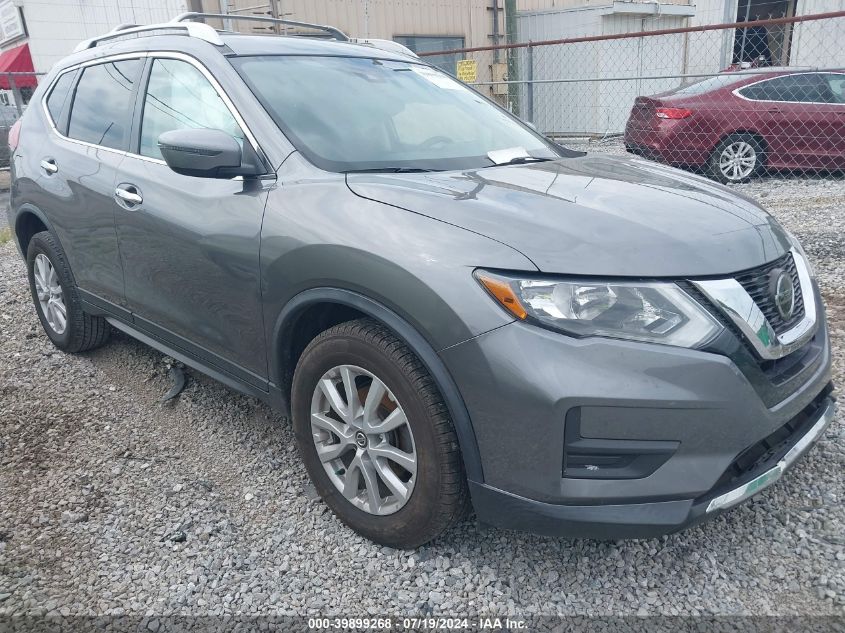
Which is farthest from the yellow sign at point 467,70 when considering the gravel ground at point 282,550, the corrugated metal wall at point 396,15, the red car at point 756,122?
the gravel ground at point 282,550

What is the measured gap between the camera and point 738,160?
927cm

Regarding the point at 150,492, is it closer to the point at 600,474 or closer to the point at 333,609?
the point at 333,609

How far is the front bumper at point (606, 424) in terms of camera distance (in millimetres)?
1920

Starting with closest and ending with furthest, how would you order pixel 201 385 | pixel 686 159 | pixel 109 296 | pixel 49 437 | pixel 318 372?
pixel 318 372 → pixel 49 437 → pixel 109 296 → pixel 201 385 → pixel 686 159

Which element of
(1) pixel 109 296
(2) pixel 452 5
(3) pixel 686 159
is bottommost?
(3) pixel 686 159

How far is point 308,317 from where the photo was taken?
255cm

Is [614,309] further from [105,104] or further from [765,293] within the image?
[105,104]

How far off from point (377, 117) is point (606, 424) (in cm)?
171

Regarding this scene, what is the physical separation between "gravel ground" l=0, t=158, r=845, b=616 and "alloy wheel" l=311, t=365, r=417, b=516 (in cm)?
22

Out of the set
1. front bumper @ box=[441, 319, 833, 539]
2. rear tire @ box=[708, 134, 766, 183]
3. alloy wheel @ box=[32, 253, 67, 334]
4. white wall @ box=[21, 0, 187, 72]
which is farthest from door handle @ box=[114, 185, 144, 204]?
white wall @ box=[21, 0, 187, 72]

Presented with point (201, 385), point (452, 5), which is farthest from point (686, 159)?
point (452, 5)

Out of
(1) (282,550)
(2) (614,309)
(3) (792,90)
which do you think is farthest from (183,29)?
(3) (792,90)

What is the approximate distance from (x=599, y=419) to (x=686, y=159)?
8.34 m

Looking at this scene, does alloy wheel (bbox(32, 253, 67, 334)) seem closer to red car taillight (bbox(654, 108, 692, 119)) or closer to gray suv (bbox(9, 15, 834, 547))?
gray suv (bbox(9, 15, 834, 547))
